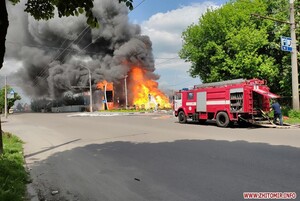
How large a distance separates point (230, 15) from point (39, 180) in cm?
2597

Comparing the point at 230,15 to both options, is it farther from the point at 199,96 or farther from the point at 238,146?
the point at 238,146

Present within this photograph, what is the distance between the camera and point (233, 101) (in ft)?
53.4

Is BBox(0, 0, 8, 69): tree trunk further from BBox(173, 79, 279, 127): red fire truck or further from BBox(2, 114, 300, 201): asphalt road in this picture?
BBox(173, 79, 279, 127): red fire truck

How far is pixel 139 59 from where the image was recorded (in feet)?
194

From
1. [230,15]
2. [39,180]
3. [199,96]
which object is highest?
[230,15]

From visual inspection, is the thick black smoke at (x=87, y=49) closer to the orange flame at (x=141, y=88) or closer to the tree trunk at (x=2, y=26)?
the orange flame at (x=141, y=88)

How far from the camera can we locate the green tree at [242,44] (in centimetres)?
2566

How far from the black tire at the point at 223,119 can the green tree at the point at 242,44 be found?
34.7ft

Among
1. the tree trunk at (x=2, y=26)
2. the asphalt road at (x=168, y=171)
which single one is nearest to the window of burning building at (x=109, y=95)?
the asphalt road at (x=168, y=171)

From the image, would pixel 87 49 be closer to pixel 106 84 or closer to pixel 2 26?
pixel 106 84

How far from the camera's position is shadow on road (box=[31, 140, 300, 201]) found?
4988 millimetres

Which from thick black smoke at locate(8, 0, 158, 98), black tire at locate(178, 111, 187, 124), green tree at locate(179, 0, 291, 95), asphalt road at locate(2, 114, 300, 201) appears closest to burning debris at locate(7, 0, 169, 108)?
thick black smoke at locate(8, 0, 158, 98)

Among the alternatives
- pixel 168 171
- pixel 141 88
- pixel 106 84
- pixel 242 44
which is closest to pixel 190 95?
pixel 242 44

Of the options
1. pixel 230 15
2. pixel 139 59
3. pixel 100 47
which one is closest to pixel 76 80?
pixel 100 47
